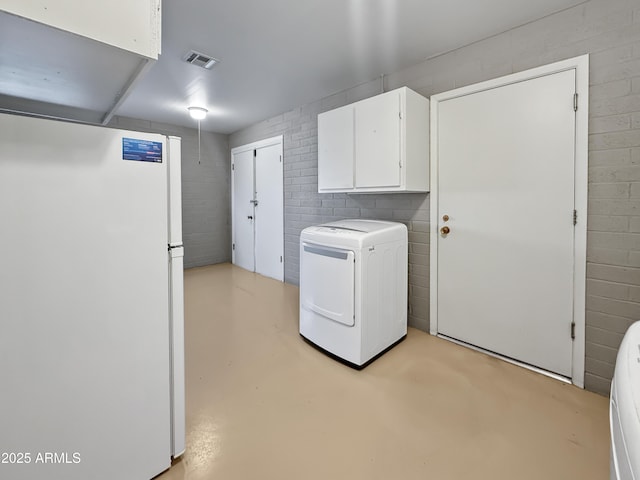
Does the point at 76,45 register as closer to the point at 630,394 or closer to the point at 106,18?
the point at 106,18

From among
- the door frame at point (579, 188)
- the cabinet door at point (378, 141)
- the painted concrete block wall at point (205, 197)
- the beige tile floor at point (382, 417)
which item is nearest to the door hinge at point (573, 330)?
the door frame at point (579, 188)

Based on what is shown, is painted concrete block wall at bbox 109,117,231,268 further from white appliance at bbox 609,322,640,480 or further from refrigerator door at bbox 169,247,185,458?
white appliance at bbox 609,322,640,480

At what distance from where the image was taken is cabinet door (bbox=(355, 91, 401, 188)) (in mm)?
2410

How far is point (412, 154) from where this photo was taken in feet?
8.00

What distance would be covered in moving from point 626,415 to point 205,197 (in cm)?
565

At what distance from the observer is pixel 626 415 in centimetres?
58

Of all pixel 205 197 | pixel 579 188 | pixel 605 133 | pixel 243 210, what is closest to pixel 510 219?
pixel 579 188

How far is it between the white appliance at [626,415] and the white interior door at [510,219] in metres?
1.49

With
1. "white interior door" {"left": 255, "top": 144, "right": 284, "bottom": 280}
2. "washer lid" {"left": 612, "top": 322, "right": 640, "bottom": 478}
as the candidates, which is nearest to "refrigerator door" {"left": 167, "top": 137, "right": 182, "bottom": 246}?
"washer lid" {"left": 612, "top": 322, "right": 640, "bottom": 478}

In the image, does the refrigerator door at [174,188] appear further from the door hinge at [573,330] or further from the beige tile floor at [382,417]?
the door hinge at [573,330]

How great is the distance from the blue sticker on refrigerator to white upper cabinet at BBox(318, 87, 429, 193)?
178 centimetres

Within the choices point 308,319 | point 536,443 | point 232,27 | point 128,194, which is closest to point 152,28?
point 128,194

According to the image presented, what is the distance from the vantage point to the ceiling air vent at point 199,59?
2.54 m

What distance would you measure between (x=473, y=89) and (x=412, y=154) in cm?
67
